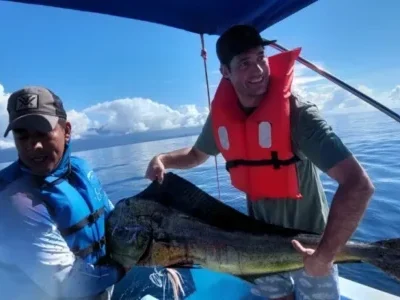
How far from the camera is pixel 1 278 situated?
6.36 ft

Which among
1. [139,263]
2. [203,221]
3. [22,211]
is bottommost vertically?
[139,263]

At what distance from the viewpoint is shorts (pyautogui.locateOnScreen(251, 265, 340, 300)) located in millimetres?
2385

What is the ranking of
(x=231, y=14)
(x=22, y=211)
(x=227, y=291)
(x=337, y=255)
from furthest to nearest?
(x=227, y=291)
(x=231, y=14)
(x=337, y=255)
(x=22, y=211)

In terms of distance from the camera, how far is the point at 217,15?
10.0ft

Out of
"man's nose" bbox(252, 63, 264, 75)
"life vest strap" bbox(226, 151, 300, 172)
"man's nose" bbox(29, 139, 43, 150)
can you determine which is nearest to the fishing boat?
"man's nose" bbox(252, 63, 264, 75)

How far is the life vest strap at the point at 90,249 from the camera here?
6.55 ft

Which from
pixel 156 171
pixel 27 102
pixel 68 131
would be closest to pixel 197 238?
pixel 156 171

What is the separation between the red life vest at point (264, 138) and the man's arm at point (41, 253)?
3.91 ft

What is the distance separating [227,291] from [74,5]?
9.12ft

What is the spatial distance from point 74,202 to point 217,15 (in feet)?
6.29

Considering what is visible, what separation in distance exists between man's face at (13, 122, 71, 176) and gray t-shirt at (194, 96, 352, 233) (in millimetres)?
1269

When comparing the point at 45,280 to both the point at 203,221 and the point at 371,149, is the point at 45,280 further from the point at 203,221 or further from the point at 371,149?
the point at 371,149

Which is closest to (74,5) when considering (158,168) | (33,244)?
(158,168)

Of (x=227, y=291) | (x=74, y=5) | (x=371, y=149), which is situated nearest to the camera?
(x=74, y=5)
